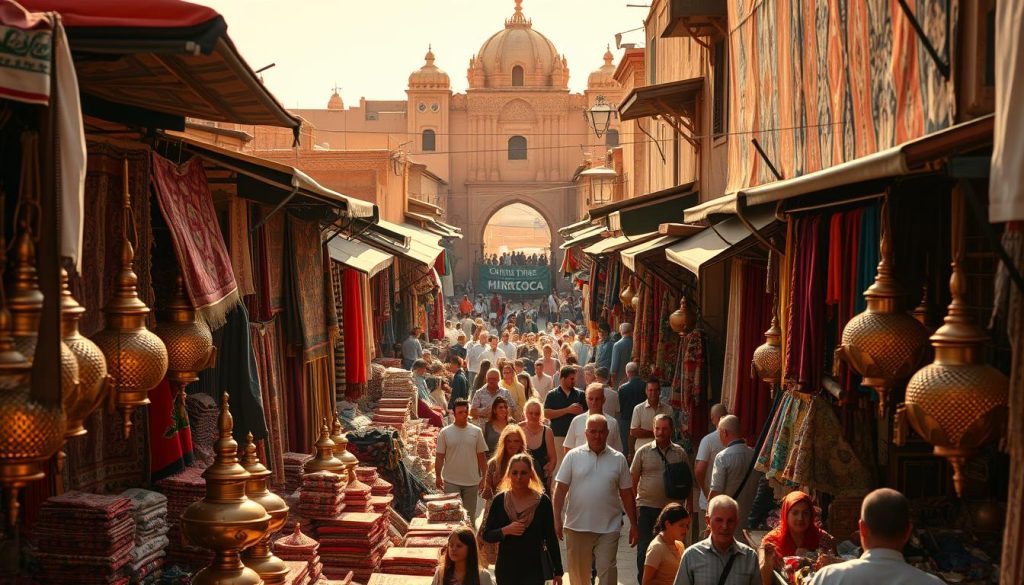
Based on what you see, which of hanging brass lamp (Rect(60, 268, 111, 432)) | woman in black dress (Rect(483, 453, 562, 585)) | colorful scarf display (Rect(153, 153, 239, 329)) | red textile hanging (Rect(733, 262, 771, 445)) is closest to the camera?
hanging brass lamp (Rect(60, 268, 111, 432))

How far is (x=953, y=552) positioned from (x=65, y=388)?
3891mm

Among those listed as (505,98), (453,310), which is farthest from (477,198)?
(453,310)

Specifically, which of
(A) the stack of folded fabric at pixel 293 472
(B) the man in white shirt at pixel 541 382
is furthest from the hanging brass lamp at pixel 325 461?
(B) the man in white shirt at pixel 541 382

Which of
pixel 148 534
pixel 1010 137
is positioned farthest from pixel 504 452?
pixel 1010 137

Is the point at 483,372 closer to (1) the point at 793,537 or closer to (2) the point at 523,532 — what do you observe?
(2) the point at 523,532

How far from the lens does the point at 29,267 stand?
2.84 m

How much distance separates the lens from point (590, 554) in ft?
27.0

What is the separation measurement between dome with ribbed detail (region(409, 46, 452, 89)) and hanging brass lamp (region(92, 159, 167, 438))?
50130 mm

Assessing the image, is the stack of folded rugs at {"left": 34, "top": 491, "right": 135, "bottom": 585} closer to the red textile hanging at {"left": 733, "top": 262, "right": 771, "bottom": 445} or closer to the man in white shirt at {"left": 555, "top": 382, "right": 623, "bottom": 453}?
the red textile hanging at {"left": 733, "top": 262, "right": 771, "bottom": 445}

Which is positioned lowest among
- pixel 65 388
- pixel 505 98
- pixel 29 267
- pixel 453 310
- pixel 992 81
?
pixel 453 310

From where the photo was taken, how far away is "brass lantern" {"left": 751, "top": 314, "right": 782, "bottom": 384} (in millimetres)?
7359

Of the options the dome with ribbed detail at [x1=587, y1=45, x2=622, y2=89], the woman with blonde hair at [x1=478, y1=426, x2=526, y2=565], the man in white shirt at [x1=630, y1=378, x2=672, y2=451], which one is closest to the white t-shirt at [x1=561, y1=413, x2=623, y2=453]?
the man in white shirt at [x1=630, y1=378, x2=672, y2=451]

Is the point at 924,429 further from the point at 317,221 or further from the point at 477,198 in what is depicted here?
the point at 477,198

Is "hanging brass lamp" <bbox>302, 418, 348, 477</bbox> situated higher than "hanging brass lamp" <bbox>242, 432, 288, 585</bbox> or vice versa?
"hanging brass lamp" <bbox>242, 432, 288, 585</bbox>
